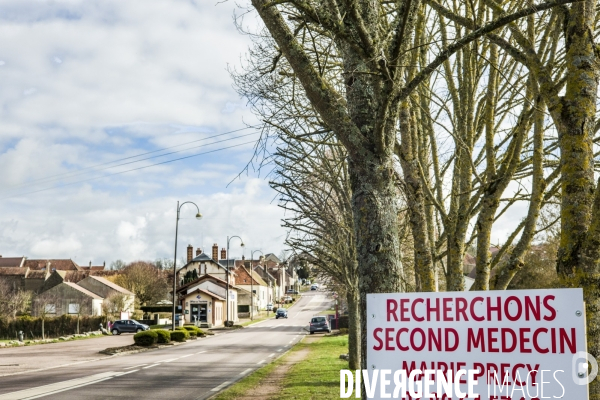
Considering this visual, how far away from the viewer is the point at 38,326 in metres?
52.1

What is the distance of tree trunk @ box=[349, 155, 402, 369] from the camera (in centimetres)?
410

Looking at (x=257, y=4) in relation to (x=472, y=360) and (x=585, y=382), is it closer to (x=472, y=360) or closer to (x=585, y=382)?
(x=472, y=360)

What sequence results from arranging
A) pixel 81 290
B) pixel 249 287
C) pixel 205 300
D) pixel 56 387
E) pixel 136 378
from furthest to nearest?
pixel 249 287
pixel 81 290
pixel 205 300
pixel 136 378
pixel 56 387

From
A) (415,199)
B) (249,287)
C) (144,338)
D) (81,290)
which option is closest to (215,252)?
(249,287)

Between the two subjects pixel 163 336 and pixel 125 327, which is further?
pixel 125 327

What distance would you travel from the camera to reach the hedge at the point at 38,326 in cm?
5159

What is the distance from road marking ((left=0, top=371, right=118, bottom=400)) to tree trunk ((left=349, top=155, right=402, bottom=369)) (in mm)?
12399

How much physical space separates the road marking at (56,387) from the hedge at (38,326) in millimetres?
35951

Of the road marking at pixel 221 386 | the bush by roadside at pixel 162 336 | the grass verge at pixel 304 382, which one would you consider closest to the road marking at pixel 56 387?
the road marking at pixel 221 386

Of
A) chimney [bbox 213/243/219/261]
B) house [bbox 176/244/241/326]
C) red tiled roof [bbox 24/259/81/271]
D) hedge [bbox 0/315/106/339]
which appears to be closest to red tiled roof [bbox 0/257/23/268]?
red tiled roof [bbox 24/259/81/271]

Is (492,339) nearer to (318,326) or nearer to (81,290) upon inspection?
(318,326)

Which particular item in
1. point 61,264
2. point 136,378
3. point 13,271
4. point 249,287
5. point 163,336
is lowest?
point 163,336

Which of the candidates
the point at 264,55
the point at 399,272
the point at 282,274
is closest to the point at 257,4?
the point at 399,272

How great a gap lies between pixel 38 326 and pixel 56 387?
4026 cm
